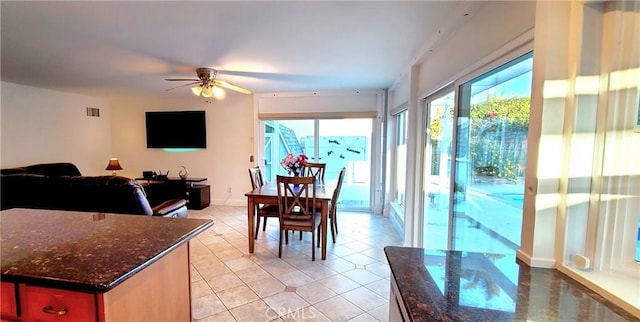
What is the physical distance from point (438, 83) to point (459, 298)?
2.09 metres

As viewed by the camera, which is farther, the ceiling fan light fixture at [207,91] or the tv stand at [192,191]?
the tv stand at [192,191]

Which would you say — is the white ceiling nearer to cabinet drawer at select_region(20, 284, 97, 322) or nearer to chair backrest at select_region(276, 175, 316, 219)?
chair backrest at select_region(276, 175, 316, 219)

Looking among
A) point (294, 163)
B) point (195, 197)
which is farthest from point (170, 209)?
point (195, 197)

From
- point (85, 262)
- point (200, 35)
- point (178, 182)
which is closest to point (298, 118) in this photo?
point (178, 182)

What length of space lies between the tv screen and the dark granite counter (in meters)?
5.36

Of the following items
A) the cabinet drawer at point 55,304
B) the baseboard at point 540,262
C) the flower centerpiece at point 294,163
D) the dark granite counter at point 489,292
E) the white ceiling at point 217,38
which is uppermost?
the white ceiling at point 217,38

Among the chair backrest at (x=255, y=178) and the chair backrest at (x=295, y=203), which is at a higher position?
the chair backrest at (x=255, y=178)

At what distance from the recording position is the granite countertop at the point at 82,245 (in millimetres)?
991

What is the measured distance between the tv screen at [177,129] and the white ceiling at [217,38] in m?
1.66

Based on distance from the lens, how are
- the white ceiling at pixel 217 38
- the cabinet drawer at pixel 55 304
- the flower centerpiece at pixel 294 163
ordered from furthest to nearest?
the flower centerpiece at pixel 294 163 → the white ceiling at pixel 217 38 → the cabinet drawer at pixel 55 304

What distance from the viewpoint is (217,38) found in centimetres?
249

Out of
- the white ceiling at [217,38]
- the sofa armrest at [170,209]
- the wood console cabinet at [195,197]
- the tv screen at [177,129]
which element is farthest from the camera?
the tv screen at [177,129]
